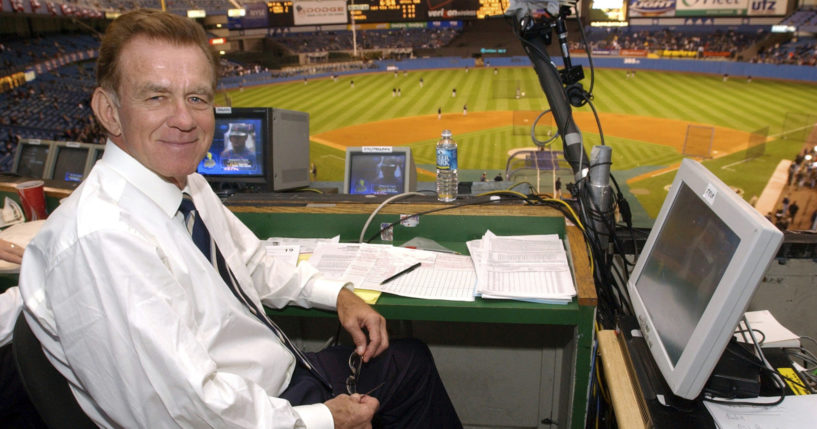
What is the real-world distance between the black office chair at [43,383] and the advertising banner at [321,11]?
76.3 ft

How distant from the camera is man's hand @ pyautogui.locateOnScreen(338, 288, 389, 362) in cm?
139

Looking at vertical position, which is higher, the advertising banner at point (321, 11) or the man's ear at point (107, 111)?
the advertising banner at point (321, 11)

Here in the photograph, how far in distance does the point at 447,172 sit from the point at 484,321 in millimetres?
756

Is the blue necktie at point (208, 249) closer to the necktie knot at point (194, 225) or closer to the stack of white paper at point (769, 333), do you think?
the necktie knot at point (194, 225)

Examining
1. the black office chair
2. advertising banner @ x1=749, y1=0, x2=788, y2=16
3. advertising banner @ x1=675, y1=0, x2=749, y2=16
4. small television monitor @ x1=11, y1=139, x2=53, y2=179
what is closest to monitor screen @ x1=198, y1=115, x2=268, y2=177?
small television monitor @ x1=11, y1=139, x2=53, y2=179

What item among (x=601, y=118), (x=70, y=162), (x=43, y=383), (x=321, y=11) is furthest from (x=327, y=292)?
(x=321, y=11)

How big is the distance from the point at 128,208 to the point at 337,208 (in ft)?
3.21

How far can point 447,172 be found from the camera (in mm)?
1956

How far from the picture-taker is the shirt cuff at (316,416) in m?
1.06

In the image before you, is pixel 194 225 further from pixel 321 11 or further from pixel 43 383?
pixel 321 11

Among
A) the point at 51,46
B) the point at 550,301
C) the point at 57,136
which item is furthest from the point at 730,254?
the point at 51,46

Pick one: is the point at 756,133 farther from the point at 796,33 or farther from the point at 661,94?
the point at 796,33

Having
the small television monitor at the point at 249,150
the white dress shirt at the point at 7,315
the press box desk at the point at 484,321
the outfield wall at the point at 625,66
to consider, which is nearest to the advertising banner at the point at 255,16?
the outfield wall at the point at 625,66

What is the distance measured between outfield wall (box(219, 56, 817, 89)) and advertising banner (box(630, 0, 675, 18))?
1.99m
